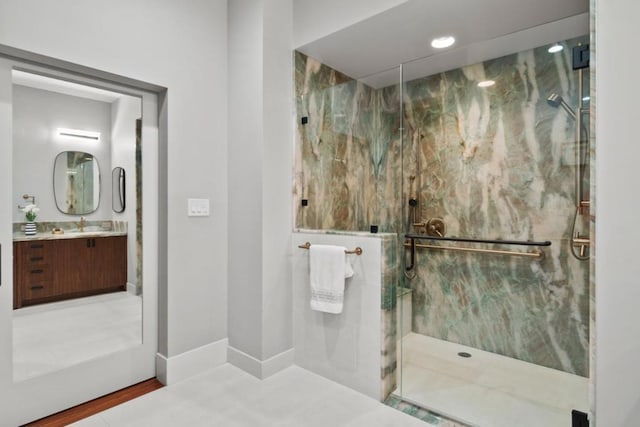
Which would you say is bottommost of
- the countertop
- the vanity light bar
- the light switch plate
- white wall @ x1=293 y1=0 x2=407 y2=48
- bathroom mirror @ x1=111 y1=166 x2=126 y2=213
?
the countertop

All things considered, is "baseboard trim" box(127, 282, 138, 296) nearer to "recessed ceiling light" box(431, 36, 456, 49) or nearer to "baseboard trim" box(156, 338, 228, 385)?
"baseboard trim" box(156, 338, 228, 385)

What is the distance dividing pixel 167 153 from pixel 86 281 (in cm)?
95

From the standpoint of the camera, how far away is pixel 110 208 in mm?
2178

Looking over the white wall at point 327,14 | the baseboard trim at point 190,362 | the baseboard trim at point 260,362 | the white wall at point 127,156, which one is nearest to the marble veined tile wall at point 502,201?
the white wall at point 327,14

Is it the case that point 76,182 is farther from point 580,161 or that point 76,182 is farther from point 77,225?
point 580,161

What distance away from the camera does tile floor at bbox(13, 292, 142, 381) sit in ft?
Answer: 5.93

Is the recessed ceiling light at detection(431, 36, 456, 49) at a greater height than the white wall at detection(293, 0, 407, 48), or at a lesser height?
lesser

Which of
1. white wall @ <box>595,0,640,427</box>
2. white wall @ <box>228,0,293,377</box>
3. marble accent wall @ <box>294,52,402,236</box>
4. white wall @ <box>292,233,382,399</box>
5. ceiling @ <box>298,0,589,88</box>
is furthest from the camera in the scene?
marble accent wall @ <box>294,52,402,236</box>

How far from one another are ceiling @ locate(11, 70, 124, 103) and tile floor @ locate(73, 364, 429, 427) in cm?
186

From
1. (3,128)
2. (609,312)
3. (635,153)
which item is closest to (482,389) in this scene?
(609,312)

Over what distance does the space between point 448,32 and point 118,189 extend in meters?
2.44

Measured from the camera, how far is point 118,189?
2201mm

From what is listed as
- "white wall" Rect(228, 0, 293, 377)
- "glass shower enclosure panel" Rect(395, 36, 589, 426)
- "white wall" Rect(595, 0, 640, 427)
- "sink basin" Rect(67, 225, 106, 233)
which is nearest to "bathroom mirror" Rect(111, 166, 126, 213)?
"sink basin" Rect(67, 225, 106, 233)

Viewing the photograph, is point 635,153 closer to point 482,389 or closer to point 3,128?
point 482,389
